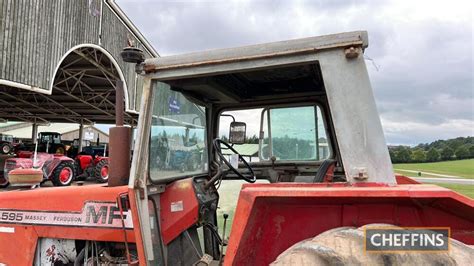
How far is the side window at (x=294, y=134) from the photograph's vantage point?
336 cm

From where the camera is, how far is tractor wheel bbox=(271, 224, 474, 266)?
4.96ft

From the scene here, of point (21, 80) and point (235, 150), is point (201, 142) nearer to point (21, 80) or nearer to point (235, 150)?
point (235, 150)

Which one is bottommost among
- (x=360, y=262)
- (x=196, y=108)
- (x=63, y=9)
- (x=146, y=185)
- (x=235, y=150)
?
(x=360, y=262)

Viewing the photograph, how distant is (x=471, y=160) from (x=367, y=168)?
106 feet

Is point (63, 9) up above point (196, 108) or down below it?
above

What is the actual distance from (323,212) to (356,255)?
0.33m

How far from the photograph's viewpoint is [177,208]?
2.50m

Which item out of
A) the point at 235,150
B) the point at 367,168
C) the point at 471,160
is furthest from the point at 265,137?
the point at 471,160

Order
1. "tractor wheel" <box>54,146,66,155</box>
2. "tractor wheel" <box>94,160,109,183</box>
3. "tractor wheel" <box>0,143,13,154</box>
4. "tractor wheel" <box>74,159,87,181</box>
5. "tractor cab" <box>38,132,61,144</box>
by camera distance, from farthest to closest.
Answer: "tractor cab" <box>38,132,61,144</box>, "tractor wheel" <box>54,146,66,155</box>, "tractor wheel" <box>74,159,87,181</box>, "tractor wheel" <box>94,160,109,183</box>, "tractor wheel" <box>0,143,13,154</box>

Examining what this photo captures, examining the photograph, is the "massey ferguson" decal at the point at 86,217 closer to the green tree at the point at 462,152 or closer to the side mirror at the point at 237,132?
the side mirror at the point at 237,132

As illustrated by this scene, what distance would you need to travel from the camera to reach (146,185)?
2234mm

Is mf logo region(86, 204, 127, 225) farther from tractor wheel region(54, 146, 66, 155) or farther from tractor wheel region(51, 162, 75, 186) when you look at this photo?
tractor wheel region(54, 146, 66, 155)

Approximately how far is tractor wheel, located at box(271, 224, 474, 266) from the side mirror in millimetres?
1845

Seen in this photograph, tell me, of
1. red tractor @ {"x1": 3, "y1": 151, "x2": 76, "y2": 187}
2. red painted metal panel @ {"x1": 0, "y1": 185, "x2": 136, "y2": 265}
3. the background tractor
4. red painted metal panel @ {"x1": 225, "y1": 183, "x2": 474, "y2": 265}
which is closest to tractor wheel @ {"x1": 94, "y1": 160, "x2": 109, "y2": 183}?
red tractor @ {"x1": 3, "y1": 151, "x2": 76, "y2": 187}
